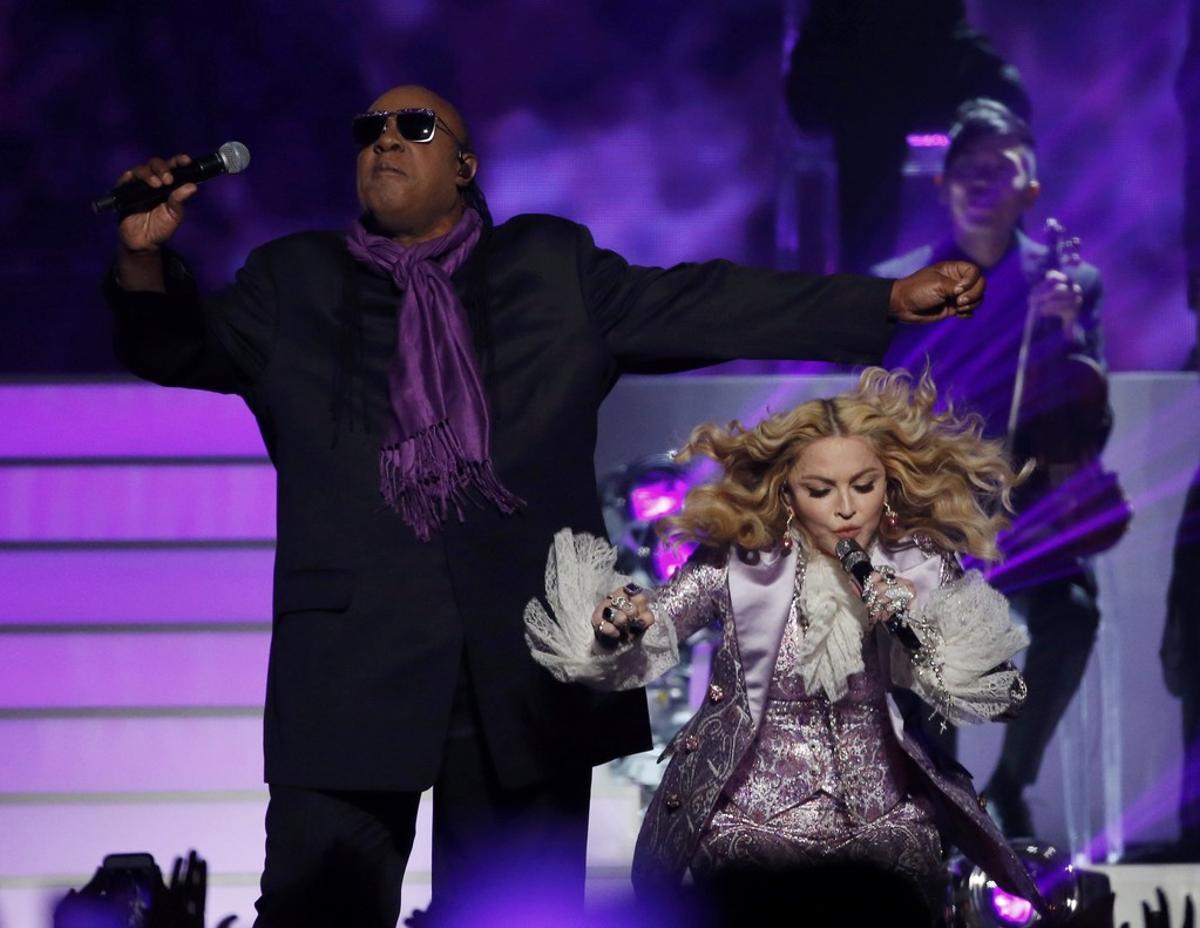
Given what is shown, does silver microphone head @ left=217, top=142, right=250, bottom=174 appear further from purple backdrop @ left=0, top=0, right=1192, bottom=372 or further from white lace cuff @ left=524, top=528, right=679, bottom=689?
purple backdrop @ left=0, top=0, right=1192, bottom=372

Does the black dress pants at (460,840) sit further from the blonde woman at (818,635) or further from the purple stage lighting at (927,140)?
the purple stage lighting at (927,140)

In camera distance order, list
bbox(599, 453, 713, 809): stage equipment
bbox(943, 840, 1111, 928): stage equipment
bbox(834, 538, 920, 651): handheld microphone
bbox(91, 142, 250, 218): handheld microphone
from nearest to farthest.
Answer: bbox(91, 142, 250, 218): handheld microphone, bbox(834, 538, 920, 651): handheld microphone, bbox(943, 840, 1111, 928): stage equipment, bbox(599, 453, 713, 809): stage equipment

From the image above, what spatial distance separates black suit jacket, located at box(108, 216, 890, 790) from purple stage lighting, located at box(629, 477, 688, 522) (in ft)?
5.75

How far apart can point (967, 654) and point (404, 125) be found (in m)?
1.29

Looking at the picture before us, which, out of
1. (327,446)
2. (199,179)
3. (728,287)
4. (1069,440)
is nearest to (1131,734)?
(1069,440)

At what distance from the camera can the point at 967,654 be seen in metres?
3.27

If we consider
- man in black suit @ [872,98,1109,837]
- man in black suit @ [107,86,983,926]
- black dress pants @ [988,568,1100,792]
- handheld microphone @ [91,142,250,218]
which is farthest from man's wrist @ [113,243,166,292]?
black dress pants @ [988,568,1100,792]

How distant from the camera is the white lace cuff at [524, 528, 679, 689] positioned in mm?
3252

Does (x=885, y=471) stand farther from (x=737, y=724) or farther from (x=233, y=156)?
(x=233, y=156)

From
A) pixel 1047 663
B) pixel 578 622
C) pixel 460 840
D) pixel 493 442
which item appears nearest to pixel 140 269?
pixel 493 442

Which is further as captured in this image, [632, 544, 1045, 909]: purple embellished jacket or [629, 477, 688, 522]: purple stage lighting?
[629, 477, 688, 522]: purple stage lighting

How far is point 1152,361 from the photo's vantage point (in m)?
5.84

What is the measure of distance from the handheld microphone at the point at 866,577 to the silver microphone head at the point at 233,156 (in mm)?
1106

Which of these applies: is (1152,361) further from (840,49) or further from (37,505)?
(37,505)
